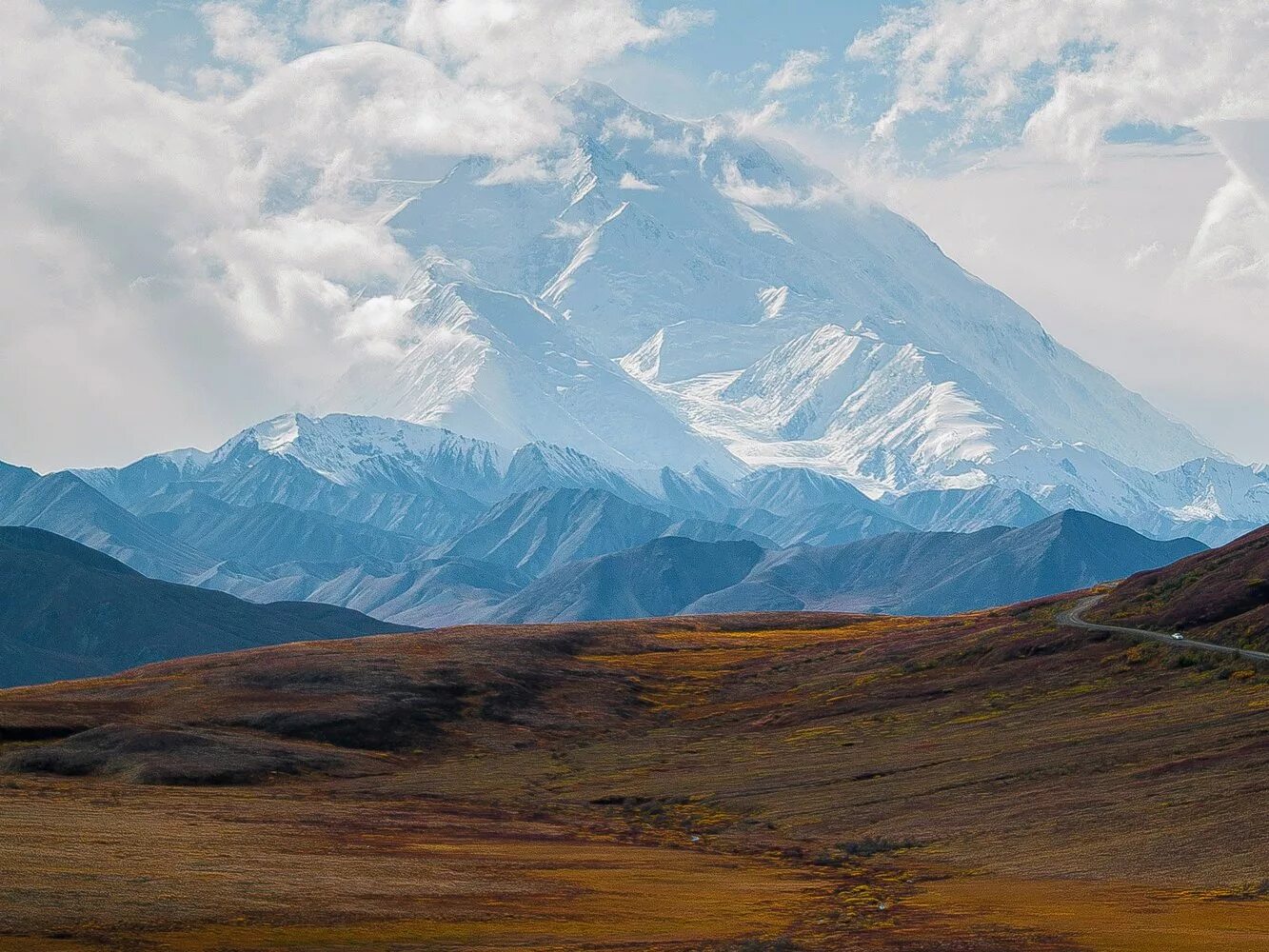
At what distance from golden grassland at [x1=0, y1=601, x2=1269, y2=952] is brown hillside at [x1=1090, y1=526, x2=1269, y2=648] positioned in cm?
818

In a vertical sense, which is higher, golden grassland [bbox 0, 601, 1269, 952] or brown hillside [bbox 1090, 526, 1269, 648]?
brown hillside [bbox 1090, 526, 1269, 648]

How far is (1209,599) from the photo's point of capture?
165 m

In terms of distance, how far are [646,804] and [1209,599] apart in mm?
74127

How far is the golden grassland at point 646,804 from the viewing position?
219 ft

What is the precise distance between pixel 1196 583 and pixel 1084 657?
27.8 m

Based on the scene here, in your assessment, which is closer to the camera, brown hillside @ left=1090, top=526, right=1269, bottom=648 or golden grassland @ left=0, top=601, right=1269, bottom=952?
golden grassland @ left=0, top=601, right=1269, bottom=952

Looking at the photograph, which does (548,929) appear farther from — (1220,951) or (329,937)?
(1220,951)

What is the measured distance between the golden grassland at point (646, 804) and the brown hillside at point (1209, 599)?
818 centimetres

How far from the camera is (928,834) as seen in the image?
97.3m

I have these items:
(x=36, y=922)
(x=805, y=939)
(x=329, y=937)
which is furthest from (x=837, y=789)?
(x=36, y=922)

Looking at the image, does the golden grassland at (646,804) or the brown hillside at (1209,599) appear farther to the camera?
the brown hillside at (1209,599)

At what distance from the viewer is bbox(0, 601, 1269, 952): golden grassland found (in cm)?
6681

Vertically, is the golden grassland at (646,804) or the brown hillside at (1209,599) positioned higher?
the brown hillside at (1209,599)

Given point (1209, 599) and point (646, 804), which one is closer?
point (646, 804)
